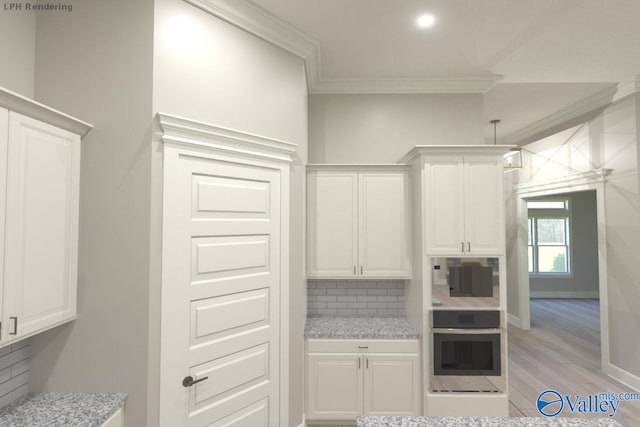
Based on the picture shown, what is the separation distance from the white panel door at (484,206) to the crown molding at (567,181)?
211cm

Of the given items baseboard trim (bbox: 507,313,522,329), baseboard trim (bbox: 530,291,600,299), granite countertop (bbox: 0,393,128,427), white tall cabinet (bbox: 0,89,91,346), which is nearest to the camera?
white tall cabinet (bbox: 0,89,91,346)

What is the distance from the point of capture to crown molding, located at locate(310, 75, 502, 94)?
10.9 feet

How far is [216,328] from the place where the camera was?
6.72ft

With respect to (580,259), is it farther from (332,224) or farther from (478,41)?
(332,224)

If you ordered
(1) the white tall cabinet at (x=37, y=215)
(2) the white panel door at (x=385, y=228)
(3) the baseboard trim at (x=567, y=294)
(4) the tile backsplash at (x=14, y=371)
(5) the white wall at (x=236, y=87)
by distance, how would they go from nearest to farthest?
(1) the white tall cabinet at (x=37, y=215)
(4) the tile backsplash at (x=14, y=371)
(5) the white wall at (x=236, y=87)
(2) the white panel door at (x=385, y=228)
(3) the baseboard trim at (x=567, y=294)

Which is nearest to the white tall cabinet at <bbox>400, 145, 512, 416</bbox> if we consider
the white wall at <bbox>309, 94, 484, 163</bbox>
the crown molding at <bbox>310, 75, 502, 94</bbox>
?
the white wall at <bbox>309, 94, 484, 163</bbox>

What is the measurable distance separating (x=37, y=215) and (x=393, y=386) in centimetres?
271

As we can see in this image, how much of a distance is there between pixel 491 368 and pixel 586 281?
25.8 ft

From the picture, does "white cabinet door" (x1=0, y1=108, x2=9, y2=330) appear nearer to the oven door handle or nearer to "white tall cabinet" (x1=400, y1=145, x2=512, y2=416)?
"white tall cabinet" (x1=400, y1=145, x2=512, y2=416)

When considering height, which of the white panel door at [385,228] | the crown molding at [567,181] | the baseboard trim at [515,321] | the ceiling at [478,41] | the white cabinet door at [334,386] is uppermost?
the ceiling at [478,41]

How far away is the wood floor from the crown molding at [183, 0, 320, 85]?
145 inches

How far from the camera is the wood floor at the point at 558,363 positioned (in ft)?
10.6

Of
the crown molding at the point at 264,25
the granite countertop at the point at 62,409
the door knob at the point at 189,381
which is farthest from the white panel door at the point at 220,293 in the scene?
the crown molding at the point at 264,25

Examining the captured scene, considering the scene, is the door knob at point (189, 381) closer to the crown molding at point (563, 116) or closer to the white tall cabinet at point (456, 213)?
the white tall cabinet at point (456, 213)
